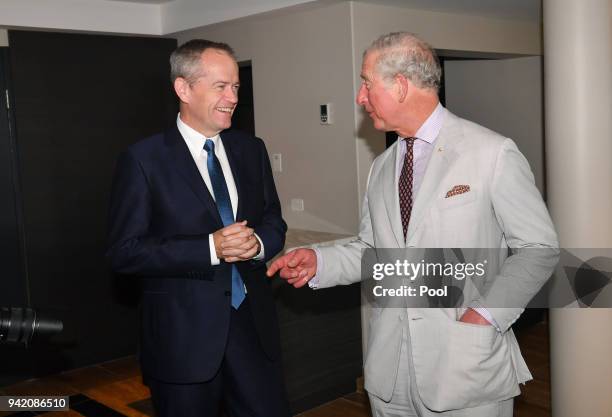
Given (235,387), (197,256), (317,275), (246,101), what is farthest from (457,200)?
(246,101)

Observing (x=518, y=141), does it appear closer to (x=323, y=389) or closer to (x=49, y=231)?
(x=323, y=389)

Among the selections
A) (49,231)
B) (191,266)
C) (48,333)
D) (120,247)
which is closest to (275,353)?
(191,266)

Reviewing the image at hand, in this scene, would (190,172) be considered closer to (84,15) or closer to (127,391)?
(127,391)

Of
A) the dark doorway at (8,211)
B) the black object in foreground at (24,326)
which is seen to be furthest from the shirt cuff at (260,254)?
the dark doorway at (8,211)

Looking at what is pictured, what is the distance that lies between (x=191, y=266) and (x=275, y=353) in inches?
18.7

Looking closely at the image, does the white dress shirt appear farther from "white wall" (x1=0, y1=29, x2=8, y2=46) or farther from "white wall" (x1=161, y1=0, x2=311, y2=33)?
"white wall" (x1=0, y1=29, x2=8, y2=46)

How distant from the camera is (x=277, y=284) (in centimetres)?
424

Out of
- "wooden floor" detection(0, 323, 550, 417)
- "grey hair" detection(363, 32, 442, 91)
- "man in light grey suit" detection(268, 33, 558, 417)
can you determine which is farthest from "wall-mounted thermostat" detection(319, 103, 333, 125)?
"grey hair" detection(363, 32, 442, 91)

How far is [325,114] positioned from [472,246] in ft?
9.36

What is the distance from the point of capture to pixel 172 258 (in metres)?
2.40

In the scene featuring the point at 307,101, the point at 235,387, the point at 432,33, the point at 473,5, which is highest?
the point at 473,5

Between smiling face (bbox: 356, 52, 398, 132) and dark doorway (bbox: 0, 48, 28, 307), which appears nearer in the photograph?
smiling face (bbox: 356, 52, 398, 132)

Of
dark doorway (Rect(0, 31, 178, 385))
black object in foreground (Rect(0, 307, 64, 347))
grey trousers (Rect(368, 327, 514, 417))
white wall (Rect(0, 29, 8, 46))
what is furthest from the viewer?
dark doorway (Rect(0, 31, 178, 385))

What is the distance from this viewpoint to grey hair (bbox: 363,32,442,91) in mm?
2119
